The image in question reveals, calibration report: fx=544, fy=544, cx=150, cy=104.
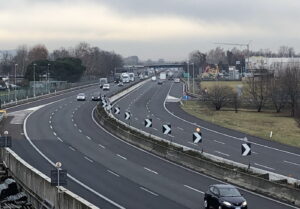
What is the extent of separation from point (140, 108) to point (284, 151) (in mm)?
40615

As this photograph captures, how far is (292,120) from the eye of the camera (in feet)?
254

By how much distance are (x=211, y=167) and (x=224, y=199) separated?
10.7m

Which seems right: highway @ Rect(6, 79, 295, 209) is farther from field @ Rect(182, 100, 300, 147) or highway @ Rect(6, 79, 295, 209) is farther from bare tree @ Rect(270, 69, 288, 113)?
bare tree @ Rect(270, 69, 288, 113)

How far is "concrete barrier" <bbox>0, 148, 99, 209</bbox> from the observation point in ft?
67.2

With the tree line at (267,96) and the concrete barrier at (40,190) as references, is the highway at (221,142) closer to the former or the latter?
the tree line at (267,96)

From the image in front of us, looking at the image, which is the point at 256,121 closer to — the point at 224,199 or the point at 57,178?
the point at 224,199

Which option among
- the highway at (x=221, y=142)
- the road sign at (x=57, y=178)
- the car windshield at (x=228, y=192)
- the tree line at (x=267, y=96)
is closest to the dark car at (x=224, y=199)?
the car windshield at (x=228, y=192)

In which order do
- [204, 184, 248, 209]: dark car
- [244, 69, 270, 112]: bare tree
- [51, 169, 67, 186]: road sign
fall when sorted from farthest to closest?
[244, 69, 270, 112]: bare tree
[204, 184, 248, 209]: dark car
[51, 169, 67, 186]: road sign

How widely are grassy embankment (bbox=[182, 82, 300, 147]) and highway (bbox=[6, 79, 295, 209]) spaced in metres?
13.7

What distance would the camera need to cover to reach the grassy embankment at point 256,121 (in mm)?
58581

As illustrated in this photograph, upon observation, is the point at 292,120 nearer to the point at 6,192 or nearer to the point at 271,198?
the point at 271,198

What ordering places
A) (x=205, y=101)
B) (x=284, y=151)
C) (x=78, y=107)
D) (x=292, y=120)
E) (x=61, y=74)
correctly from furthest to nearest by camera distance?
(x=61, y=74), (x=205, y=101), (x=78, y=107), (x=292, y=120), (x=284, y=151)

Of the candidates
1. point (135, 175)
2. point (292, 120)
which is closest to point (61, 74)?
point (292, 120)

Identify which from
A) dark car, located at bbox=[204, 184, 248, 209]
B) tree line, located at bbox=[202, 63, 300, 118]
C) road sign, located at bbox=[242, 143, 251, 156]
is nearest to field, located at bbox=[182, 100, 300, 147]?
tree line, located at bbox=[202, 63, 300, 118]
